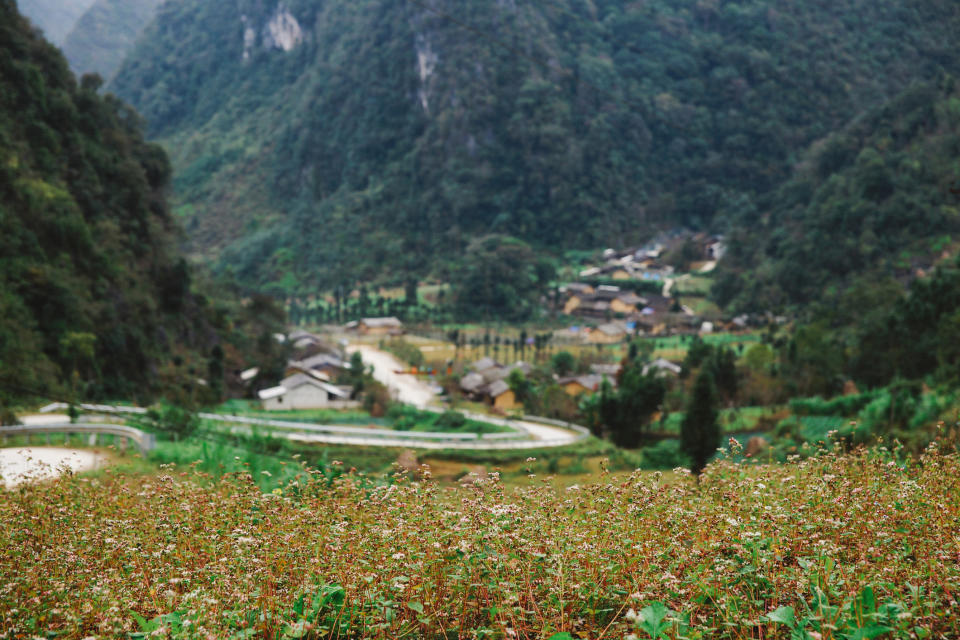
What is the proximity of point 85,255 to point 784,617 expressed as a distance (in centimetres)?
2805

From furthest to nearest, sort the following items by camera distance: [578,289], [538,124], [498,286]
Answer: [538,124] → [578,289] → [498,286]

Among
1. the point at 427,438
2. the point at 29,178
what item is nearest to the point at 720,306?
the point at 427,438

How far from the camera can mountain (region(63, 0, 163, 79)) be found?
16975cm

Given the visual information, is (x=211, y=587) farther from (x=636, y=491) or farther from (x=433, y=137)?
(x=433, y=137)

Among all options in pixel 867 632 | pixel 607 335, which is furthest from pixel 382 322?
pixel 867 632

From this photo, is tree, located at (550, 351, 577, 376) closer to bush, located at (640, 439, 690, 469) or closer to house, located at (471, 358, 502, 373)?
house, located at (471, 358, 502, 373)

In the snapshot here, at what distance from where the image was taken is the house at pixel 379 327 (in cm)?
6162

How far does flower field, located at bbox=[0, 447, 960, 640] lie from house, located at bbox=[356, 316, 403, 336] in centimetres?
5696

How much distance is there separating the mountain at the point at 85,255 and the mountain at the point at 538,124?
56353 mm

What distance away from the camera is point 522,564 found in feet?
11.2

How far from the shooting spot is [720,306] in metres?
66.9

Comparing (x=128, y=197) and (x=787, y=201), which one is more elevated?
(x=787, y=201)

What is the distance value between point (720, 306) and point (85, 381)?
55.8 metres

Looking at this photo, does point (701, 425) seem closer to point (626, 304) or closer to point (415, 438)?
point (415, 438)
